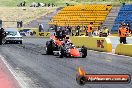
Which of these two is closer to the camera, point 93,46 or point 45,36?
point 93,46

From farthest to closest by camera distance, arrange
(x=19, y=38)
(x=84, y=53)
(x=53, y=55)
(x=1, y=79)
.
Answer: (x=19, y=38), (x=53, y=55), (x=84, y=53), (x=1, y=79)

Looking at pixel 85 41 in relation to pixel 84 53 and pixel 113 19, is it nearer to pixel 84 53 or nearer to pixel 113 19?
pixel 84 53

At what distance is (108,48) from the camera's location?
31.5 metres

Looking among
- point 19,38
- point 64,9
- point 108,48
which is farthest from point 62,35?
point 64,9

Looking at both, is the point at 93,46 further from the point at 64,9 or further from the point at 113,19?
the point at 64,9

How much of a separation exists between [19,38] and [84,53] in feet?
60.7

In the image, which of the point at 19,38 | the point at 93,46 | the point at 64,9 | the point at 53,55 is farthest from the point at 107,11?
the point at 53,55

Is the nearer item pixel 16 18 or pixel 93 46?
pixel 93 46

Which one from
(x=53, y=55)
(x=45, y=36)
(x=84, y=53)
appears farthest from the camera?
(x=45, y=36)

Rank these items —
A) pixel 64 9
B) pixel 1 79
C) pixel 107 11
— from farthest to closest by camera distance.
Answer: pixel 64 9, pixel 107 11, pixel 1 79

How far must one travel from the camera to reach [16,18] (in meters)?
79.6

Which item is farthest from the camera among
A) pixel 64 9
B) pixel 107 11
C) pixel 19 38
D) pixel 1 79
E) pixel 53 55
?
pixel 64 9

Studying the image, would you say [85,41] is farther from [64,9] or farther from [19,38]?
[64,9]

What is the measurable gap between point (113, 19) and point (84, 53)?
44039 millimetres
